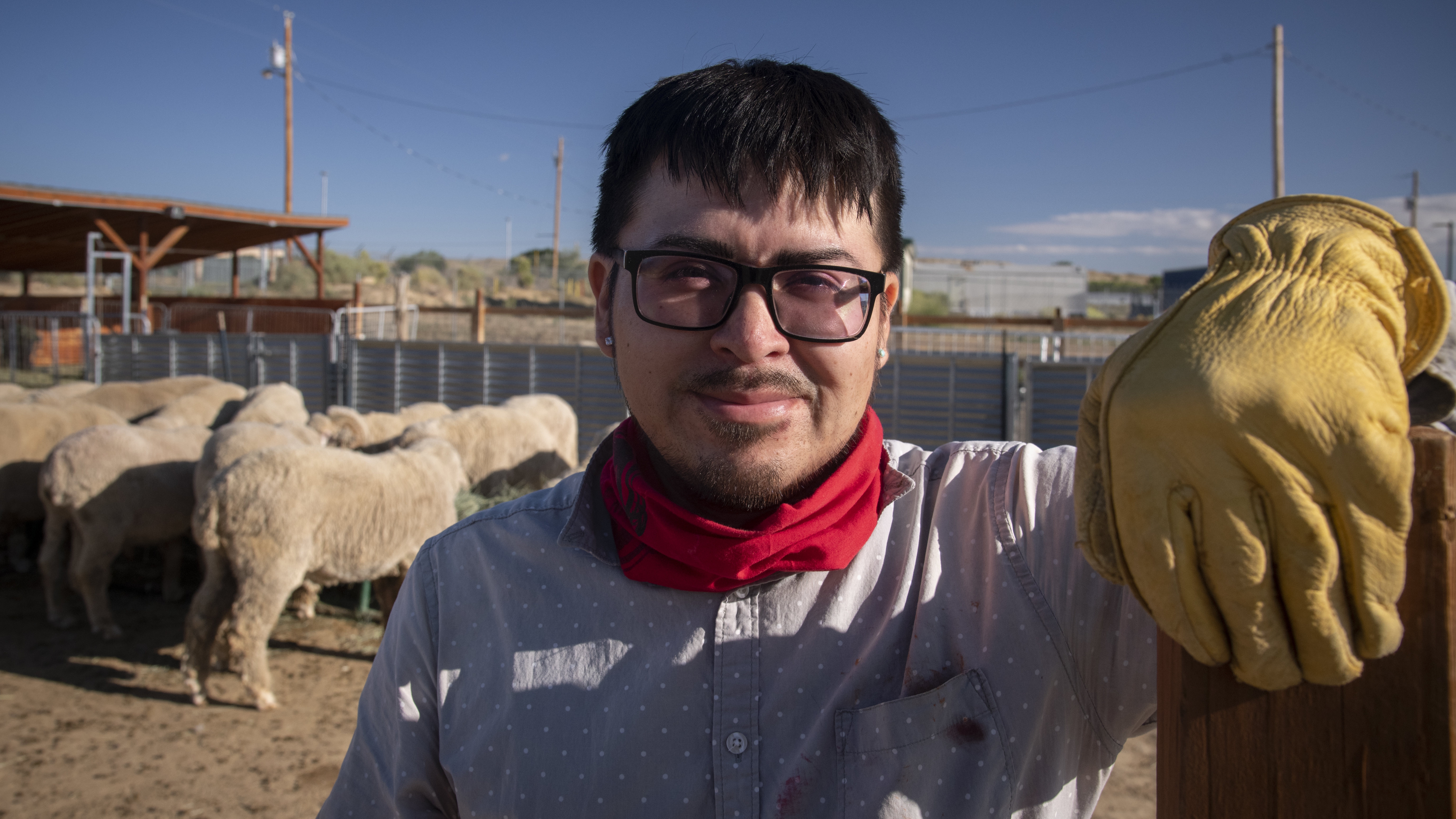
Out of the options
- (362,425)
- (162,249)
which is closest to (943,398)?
(362,425)

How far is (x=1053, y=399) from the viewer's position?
1027 centimetres

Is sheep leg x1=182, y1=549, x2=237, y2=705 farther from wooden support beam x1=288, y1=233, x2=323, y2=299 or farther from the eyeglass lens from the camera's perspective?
wooden support beam x1=288, y1=233, x2=323, y2=299

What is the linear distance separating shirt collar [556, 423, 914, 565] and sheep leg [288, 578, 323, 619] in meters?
6.04

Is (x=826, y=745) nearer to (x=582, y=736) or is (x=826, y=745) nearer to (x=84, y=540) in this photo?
(x=582, y=736)

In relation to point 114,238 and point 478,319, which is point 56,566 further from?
point 114,238

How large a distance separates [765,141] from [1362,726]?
110 centimetres

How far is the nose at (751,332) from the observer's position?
1.22 metres

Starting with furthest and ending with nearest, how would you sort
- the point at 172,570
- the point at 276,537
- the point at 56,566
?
the point at 172,570 → the point at 56,566 → the point at 276,537

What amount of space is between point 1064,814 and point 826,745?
0.38 m

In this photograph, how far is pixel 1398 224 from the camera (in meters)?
0.83

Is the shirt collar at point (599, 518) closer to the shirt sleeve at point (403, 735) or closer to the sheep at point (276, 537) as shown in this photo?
the shirt sleeve at point (403, 735)

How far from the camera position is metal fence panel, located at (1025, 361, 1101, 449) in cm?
1003

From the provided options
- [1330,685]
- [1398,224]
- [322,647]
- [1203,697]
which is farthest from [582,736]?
[322,647]

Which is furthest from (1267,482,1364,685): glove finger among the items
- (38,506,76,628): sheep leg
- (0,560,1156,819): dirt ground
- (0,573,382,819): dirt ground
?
(38,506,76,628): sheep leg
